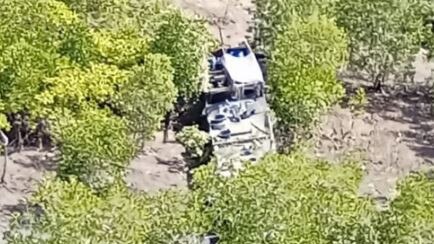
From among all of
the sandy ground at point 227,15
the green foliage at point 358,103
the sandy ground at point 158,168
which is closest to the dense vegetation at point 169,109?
the sandy ground at point 158,168

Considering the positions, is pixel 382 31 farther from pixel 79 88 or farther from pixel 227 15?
pixel 79 88

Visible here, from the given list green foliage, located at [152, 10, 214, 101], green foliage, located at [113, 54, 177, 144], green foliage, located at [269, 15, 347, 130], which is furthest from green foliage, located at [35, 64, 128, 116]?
green foliage, located at [269, 15, 347, 130]

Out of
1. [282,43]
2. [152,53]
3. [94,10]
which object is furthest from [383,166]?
[94,10]

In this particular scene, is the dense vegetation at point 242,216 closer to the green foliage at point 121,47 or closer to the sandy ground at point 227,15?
the green foliage at point 121,47

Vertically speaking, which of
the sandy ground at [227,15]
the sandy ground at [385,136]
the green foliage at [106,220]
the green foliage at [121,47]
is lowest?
the sandy ground at [385,136]

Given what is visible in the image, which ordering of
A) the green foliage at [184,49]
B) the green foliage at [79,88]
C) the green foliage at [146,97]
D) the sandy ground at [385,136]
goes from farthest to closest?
1. the sandy ground at [385,136]
2. the green foliage at [184,49]
3. the green foliage at [146,97]
4. the green foliage at [79,88]

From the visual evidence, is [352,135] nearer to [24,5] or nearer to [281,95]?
[281,95]

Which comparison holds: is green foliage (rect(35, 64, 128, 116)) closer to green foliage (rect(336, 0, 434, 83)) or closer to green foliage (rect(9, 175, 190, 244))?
green foliage (rect(9, 175, 190, 244))
